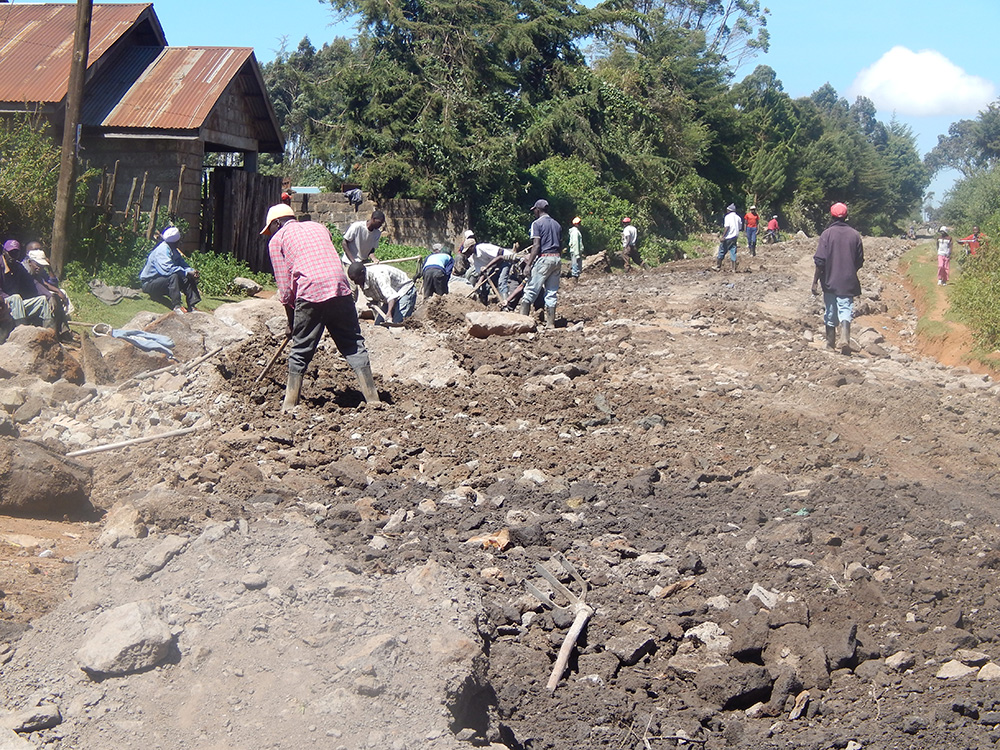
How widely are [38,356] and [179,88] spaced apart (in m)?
8.18

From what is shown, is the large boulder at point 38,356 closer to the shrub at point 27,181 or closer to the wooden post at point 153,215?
the shrub at point 27,181

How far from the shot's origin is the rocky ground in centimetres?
333

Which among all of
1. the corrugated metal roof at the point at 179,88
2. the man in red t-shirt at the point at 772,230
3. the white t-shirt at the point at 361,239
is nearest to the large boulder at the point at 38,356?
the white t-shirt at the point at 361,239

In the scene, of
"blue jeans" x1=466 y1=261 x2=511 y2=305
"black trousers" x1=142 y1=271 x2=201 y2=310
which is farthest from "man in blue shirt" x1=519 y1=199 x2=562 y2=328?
"black trousers" x1=142 y1=271 x2=201 y2=310

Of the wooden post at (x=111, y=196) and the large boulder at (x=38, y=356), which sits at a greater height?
the wooden post at (x=111, y=196)

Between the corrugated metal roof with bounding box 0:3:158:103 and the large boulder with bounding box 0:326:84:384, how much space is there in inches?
252

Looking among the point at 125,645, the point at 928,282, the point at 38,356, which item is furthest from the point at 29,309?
the point at 928,282

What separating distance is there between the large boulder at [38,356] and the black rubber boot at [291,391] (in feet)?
7.15

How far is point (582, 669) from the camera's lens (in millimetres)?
4039

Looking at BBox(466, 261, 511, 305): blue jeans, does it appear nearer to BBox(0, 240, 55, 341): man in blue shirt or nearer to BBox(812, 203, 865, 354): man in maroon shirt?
BBox(812, 203, 865, 354): man in maroon shirt

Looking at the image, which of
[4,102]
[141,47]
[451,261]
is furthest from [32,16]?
[451,261]

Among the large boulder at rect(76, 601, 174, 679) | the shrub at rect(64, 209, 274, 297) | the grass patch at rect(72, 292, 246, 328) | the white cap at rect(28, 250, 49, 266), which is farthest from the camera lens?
the shrub at rect(64, 209, 274, 297)

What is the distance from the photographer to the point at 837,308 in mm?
10844

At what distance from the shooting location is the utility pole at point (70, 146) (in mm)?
11312
